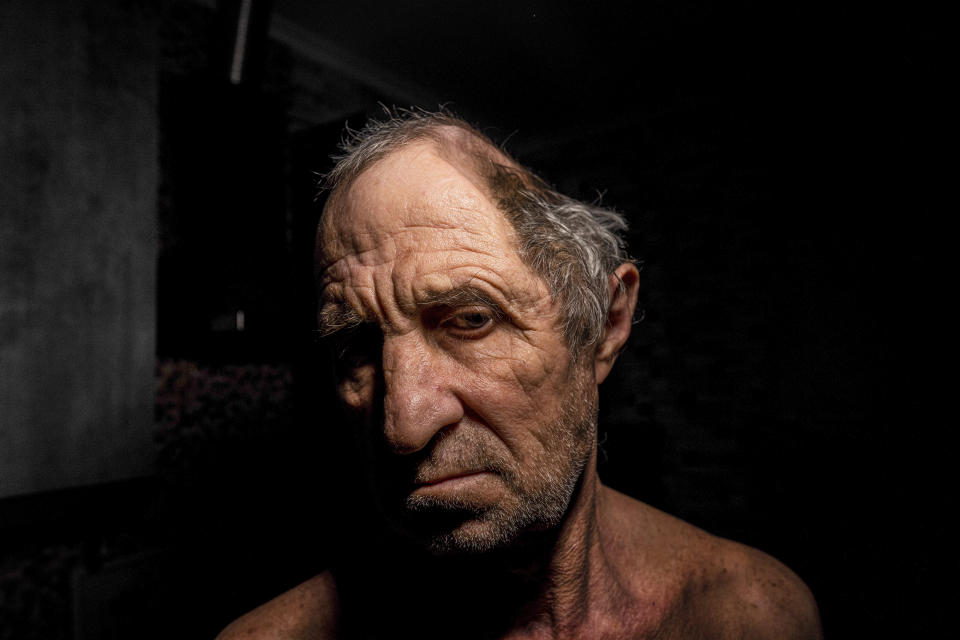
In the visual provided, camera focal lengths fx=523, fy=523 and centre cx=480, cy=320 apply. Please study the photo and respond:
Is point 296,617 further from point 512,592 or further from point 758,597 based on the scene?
point 758,597

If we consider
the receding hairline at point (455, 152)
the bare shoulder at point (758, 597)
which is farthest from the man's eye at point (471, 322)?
the bare shoulder at point (758, 597)

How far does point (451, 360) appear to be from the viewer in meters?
0.91

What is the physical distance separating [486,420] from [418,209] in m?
0.39

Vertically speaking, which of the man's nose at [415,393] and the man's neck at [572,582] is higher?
the man's nose at [415,393]

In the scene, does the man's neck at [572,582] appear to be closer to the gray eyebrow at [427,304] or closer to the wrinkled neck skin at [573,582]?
the wrinkled neck skin at [573,582]

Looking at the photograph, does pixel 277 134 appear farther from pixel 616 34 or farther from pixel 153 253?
pixel 616 34

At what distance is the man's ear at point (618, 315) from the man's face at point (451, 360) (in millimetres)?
145

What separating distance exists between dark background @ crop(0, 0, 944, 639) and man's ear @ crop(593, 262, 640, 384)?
32 mm

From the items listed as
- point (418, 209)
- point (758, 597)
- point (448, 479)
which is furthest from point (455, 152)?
point (758, 597)

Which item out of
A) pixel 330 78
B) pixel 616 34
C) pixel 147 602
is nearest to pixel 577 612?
pixel 147 602

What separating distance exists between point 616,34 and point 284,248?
1.00 meters

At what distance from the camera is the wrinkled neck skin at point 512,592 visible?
3.59 feet

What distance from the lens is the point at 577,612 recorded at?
1.12 metres

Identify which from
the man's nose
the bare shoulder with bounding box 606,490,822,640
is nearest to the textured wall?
the man's nose
